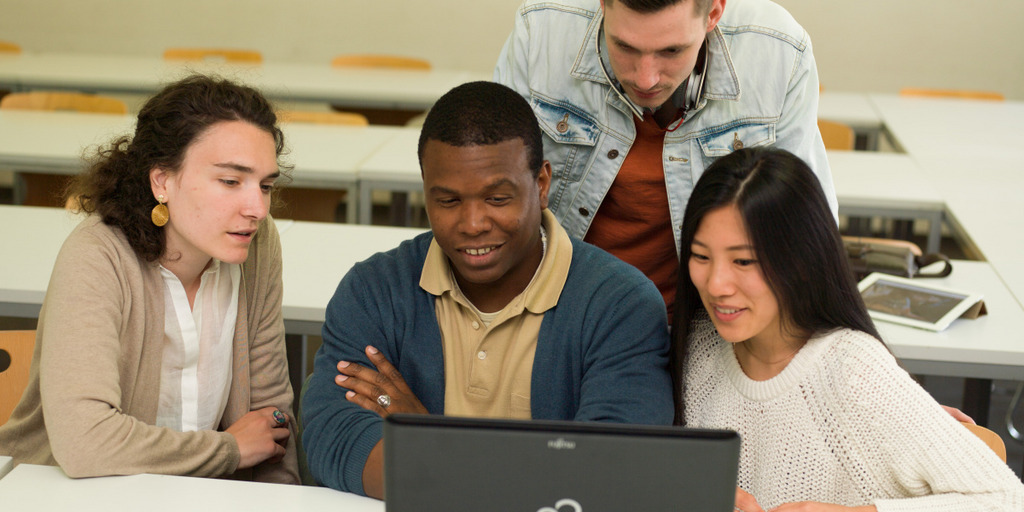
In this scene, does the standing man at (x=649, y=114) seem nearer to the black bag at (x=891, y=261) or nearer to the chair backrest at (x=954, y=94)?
the black bag at (x=891, y=261)

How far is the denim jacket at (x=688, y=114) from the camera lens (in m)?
1.92

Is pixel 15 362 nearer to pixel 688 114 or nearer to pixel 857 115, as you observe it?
pixel 688 114

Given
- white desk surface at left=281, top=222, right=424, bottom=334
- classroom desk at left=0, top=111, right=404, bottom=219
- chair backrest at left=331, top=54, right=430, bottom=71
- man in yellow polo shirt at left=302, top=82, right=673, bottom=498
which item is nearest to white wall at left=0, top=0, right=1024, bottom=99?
chair backrest at left=331, top=54, right=430, bottom=71

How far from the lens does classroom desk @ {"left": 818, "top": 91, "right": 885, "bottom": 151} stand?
4469 millimetres

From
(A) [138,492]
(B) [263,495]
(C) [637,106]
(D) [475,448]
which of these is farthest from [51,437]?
(C) [637,106]

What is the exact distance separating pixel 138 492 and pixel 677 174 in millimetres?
1171

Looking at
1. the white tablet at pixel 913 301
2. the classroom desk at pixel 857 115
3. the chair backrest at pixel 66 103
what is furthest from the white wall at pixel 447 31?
the white tablet at pixel 913 301

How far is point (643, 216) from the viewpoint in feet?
6.72

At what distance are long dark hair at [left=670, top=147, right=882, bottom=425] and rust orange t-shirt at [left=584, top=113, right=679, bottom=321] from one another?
510 millimetres

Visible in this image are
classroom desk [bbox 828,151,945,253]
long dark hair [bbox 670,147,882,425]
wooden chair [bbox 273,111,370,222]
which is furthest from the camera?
wooden chair [bbox 273,111,370,222]

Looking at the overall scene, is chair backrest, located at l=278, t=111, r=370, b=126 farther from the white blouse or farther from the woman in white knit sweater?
the woman in white knit sweater

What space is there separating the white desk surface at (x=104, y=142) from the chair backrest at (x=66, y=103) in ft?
0.51

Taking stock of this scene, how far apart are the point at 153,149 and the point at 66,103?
293cm

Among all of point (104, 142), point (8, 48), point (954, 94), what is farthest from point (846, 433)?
point (8, 48)
